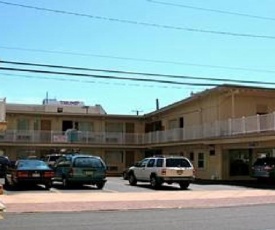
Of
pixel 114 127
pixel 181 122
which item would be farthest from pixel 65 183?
pixel 114 127

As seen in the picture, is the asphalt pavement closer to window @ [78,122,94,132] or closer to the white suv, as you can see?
the white suv

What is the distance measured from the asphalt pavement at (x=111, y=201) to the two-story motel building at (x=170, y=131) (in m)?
9.72

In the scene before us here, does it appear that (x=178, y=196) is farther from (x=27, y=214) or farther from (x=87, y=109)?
(x=87, y=109)

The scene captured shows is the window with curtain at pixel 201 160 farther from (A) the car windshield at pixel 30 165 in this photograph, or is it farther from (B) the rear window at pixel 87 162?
(A) the car windshield at pixel 30 165

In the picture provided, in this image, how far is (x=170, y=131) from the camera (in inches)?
1852

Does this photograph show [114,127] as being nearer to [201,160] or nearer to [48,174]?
[201,160]

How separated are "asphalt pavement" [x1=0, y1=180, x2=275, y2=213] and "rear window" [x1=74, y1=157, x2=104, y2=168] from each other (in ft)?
9.60

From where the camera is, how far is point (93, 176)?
2794cm

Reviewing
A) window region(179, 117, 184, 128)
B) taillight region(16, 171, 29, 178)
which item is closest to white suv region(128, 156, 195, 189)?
taillight region(16, 171, 29, 178)

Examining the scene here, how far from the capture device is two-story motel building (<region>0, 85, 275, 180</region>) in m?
37.8

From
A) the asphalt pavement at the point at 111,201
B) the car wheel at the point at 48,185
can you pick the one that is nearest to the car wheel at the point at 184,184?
the asphalt pavement at the point at 111,201

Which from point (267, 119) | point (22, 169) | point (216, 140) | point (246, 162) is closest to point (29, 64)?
point (22, 169)

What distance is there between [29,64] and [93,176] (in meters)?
8.75

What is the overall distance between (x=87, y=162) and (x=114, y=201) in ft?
23.5
